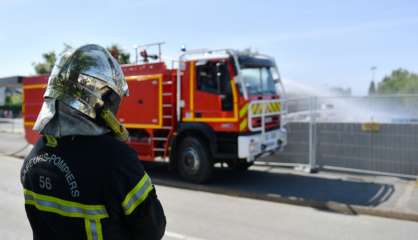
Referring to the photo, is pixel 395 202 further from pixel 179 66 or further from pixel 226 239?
pixel 179 66

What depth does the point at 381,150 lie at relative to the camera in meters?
8.89

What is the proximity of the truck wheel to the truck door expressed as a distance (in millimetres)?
529

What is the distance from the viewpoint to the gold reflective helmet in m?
1.65

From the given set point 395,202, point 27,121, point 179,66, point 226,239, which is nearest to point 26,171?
point 226,239

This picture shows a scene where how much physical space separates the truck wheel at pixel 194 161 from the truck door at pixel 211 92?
1.74 ft

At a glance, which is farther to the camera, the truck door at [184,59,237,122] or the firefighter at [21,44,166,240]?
the truck door at [184,59,237,122]

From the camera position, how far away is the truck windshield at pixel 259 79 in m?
8.60

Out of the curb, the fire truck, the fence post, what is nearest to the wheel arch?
the fire truck

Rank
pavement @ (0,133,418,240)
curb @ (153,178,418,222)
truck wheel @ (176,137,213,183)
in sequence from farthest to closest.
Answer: truck wheel @ (176,137,213,183)
curb @ (153,178,418,222)
pavement @ (0,133,418,240)

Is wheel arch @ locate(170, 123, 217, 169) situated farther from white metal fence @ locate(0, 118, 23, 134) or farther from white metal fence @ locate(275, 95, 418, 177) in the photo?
white metal fence @ locate(0, 118, 23, 134)

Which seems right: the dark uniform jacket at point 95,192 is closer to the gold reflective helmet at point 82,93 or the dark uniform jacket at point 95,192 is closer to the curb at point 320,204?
the gold reflective helmet at point 82,93

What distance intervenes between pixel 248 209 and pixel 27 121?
860 centimetres

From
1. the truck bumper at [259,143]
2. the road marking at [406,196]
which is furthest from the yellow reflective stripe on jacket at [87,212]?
the truck bumper at [259,143]

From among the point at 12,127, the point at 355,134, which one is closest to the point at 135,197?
the point at 355,134
